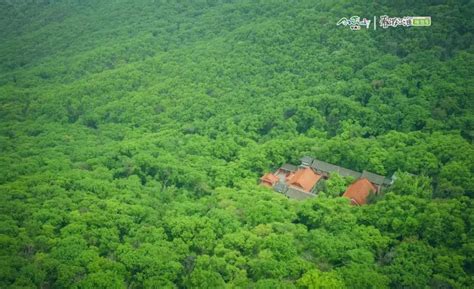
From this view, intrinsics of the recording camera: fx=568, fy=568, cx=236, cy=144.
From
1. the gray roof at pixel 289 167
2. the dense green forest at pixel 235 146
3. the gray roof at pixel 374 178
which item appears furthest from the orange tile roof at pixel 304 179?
the gray roof at pixel 374 178

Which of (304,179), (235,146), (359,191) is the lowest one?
(359,191)

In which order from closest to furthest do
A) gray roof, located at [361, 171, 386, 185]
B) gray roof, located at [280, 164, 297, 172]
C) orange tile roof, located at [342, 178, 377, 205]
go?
orange tile roof, located at [342, 178, 377, 205] → gray roof, located at [361, 171, 386, 185] → gray roof, located at [280, 164, 297, 172]

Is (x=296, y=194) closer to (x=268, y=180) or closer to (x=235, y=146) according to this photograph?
(x=268, y=180)

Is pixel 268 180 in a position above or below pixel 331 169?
above

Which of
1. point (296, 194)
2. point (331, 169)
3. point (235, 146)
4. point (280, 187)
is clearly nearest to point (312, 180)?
point (331, 169)

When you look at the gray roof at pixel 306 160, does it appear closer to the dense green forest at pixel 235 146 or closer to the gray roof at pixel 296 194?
the dense green forest at pixel 235 146

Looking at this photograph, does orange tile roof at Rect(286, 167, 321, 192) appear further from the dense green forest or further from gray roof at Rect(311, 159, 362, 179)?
the dense green forest

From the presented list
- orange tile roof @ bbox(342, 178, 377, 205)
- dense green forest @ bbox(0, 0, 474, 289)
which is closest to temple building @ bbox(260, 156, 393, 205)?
orange tile roof @ bbox(342, 178, 377, 205)
